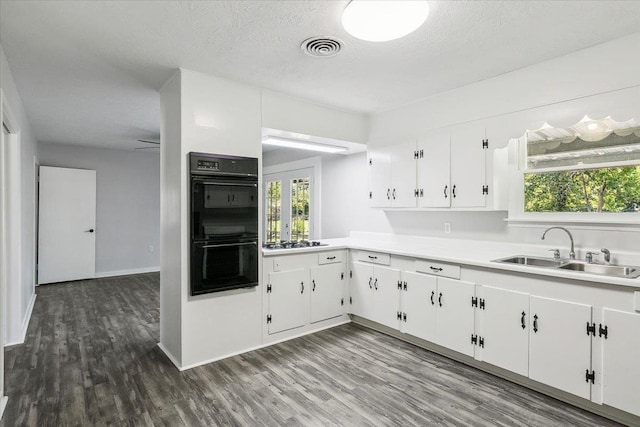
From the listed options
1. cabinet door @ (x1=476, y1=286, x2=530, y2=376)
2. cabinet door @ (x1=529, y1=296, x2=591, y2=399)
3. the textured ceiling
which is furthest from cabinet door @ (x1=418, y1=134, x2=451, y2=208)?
cabinet door @ (x1=529, y1=296, x2=591, y2=399)

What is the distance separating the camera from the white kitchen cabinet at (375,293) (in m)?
3.42

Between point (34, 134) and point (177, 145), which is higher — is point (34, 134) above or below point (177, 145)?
above

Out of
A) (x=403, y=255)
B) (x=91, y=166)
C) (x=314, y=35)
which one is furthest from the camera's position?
(x=91, y=166)

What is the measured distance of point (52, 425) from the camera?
212 cm

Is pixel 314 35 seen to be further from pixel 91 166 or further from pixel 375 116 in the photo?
pixel 91 166

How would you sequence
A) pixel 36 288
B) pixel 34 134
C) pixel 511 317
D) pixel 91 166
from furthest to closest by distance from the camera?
pixel 91 166 → pixel 36 288 → pixel 34 134 → pixel 511 317

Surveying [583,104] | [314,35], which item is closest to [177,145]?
[314,35]

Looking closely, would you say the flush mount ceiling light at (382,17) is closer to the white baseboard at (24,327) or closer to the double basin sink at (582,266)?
the double basin sink at (582,266)

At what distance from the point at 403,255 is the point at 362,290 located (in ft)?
2.33

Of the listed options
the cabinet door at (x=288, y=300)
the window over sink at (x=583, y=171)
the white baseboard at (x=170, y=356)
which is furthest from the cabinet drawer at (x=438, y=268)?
the white baseboard at (x=170, y=356)

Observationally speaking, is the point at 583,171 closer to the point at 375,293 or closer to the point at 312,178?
the point at 375,293

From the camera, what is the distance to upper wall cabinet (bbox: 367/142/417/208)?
3682mm

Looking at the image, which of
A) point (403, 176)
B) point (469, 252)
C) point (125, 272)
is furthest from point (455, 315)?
point (125, 272)

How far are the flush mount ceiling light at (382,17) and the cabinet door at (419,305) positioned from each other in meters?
2.02
